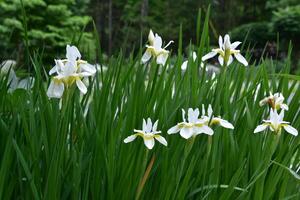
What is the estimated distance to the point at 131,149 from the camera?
2.53ft

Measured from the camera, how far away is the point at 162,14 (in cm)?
1875

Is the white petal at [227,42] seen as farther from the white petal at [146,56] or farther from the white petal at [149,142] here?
the white petal at [149,142]

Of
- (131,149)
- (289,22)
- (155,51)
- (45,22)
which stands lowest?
(289,22)

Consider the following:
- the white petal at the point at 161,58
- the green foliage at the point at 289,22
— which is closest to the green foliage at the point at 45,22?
the green foliage at the point at 289,22

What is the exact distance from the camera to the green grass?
72cm

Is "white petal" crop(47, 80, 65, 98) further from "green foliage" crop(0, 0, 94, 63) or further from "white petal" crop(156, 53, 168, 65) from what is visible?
"green foliage" crop(0, 0, 94, 63)

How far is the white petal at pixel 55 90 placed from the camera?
0.66 m

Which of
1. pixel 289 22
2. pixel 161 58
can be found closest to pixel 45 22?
pixel 289 22

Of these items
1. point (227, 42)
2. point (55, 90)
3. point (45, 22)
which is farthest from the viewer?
point (45, 22)

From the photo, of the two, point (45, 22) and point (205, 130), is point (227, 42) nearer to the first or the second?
point (205, 130)

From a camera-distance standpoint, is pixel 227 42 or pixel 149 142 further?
pixel 227 42

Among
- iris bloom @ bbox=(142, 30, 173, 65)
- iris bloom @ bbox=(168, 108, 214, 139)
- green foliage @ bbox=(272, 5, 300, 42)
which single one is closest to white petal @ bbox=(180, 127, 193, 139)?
iris bloom @ bbox=(168, 108, 214, 139)

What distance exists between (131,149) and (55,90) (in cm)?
17

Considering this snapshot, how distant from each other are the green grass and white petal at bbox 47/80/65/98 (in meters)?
0.02
